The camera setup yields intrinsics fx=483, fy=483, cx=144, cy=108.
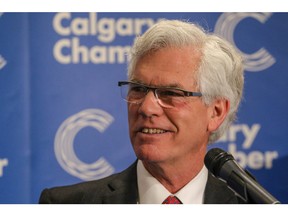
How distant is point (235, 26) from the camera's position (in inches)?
63.4

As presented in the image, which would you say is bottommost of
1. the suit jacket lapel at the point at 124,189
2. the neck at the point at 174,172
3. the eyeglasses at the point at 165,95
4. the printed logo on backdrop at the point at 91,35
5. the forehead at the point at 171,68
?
the suit jacket lapel at the point at 124,189

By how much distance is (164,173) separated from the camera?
1.17 m

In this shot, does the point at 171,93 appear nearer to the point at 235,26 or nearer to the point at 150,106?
the point at 150,106

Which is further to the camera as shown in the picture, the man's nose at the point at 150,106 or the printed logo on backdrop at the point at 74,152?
the printed logo on backdrop at the point at 74,152

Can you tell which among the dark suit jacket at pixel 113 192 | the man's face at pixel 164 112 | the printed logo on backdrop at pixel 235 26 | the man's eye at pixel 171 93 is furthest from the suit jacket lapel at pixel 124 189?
the printed logo on backdrop at pixel 235 26

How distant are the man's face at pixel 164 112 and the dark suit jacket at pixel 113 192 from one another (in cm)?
11

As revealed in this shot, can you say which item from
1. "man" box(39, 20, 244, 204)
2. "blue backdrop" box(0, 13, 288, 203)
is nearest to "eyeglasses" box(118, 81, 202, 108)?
"man" box(39, 20, 244, 204)

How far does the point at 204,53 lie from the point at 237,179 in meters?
0.39

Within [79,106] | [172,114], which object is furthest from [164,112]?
[79,106]

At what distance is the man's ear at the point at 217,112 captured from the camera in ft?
3.92

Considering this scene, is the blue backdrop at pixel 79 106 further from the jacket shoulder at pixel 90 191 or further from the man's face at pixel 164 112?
the man's face at pixel 164 112

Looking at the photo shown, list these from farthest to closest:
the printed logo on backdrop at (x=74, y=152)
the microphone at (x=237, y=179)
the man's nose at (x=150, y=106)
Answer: the printed logo on backdrop at (x=74, y=152) < the man's nose at (x=150, y=106) < the microphone at (x=237, y=179)

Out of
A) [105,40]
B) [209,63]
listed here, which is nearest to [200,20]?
[105,40]
